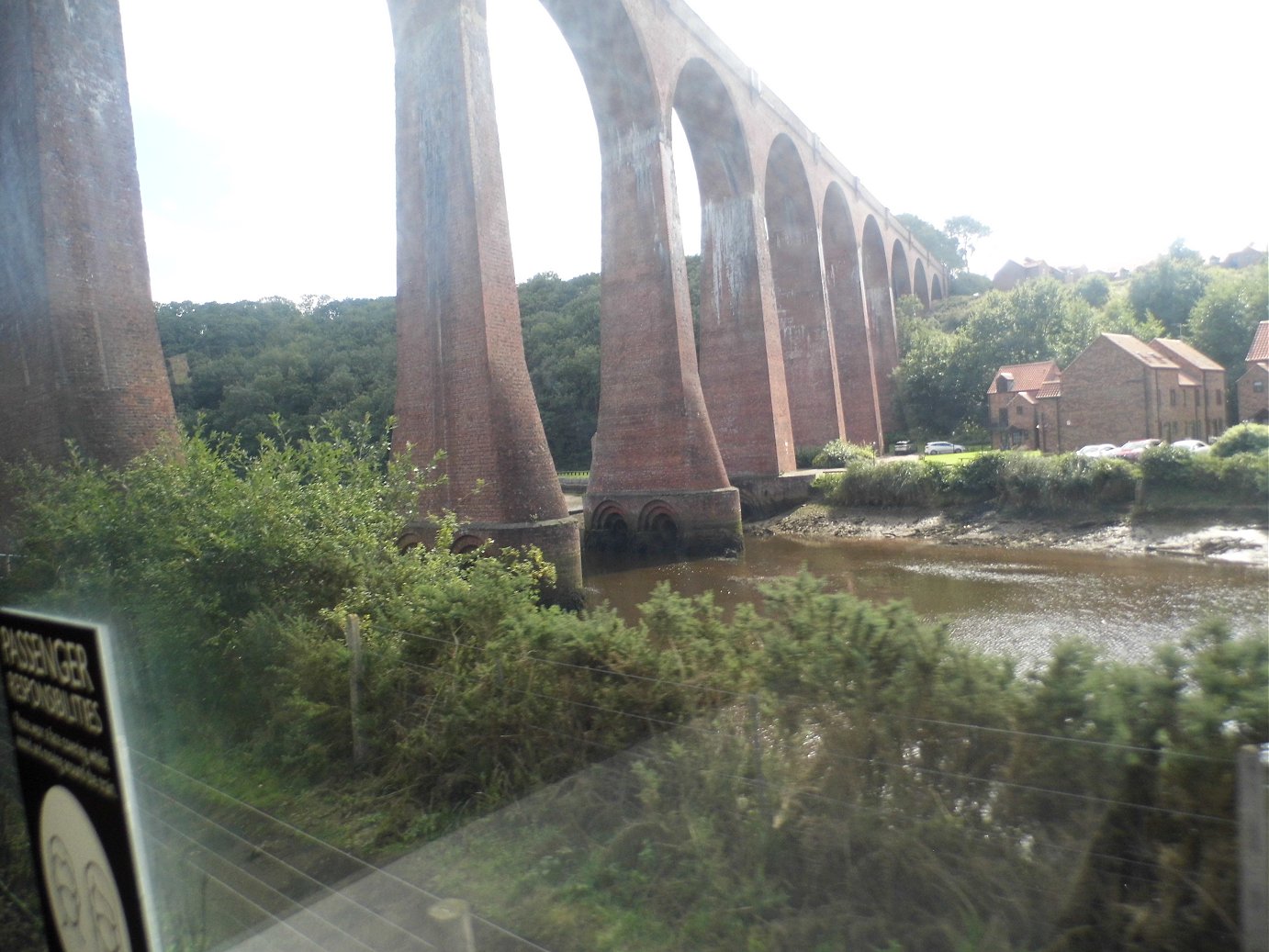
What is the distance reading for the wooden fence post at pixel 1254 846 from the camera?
176cm

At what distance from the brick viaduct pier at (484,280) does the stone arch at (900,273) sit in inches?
927

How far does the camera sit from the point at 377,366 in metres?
25.4

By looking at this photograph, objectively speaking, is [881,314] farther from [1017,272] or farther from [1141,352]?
[1017,272]

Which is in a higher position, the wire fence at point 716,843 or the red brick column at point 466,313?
the red brick column at point 466,313

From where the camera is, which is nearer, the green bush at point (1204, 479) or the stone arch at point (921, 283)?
the green bush at point (1204, 479)

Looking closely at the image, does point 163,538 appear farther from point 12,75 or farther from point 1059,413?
point 1059,413

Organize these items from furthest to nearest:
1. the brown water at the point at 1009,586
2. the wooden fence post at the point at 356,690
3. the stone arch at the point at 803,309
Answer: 1. the stone arch at the point at 803,309
2. the brown water at the point at 1009,586
3. the wooden fence post at the point at 356,690

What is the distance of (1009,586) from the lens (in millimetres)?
12164

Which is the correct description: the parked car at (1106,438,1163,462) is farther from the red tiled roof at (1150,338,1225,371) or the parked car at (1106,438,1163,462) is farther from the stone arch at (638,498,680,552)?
the stone arch at (638,498,680,552)

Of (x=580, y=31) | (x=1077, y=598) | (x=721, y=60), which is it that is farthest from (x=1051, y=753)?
(x=721, y=60)

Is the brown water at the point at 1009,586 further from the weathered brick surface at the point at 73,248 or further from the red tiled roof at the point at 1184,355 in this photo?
Result: the red tiled roof at the point at 1184,355

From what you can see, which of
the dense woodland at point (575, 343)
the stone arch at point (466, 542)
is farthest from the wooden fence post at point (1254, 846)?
the dense woodland at point (575, 343)

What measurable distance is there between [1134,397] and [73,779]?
76.8 feet

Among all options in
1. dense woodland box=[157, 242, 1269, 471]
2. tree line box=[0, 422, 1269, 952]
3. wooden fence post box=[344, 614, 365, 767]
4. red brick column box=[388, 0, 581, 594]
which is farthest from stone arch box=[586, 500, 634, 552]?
wooden fence post box=[344, 614, 365, 767]
